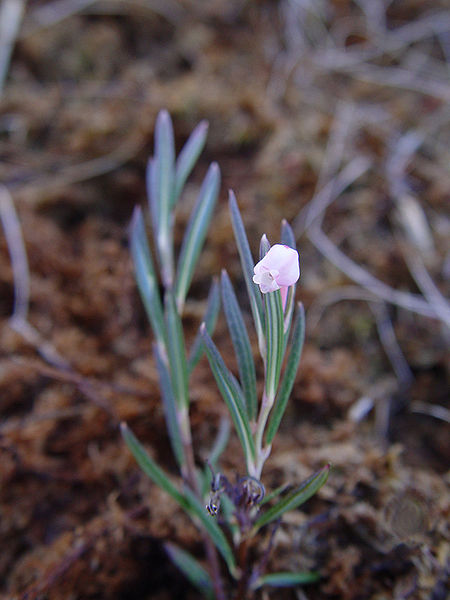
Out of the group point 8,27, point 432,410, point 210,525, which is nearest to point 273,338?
point 210,525

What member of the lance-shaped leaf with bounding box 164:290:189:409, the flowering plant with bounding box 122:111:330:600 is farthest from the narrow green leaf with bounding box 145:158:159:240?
the lance-shaped leaf with bounding box 164:290:189:409

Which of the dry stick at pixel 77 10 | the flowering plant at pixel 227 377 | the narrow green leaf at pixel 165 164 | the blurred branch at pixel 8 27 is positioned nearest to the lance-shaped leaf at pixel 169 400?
the flowering plant at pixel 227 377

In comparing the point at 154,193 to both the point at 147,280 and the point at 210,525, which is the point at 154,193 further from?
the point at 210,525

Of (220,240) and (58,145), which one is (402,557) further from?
(58,145)

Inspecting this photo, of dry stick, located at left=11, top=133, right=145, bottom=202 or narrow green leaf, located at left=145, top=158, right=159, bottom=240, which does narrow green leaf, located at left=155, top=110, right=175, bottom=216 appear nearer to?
narrow green leaf, located at left=145, top=158, right=159, bottom=240

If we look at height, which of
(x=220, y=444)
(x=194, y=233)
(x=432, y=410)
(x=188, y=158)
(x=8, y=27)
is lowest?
(x=432, y=410)

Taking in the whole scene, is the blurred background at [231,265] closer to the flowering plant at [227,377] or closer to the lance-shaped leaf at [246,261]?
the flowering plant at [227,377]
